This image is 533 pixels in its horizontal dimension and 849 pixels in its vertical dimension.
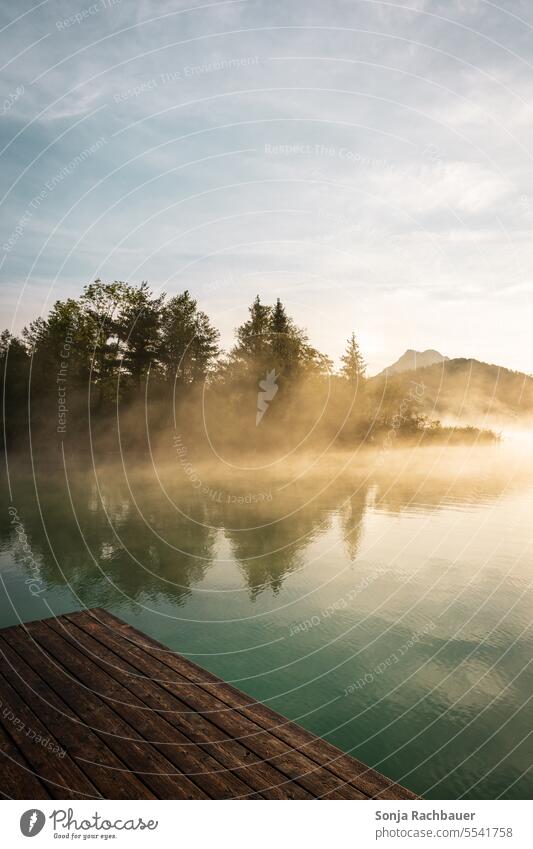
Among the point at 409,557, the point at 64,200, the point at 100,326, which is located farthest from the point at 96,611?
the point at 100,326

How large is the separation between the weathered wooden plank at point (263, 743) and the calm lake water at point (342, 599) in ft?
6.63

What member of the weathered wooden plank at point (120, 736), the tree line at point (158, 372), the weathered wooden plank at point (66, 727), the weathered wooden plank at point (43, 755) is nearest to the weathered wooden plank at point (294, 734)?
the weathered wooden plank at point (120, 736)

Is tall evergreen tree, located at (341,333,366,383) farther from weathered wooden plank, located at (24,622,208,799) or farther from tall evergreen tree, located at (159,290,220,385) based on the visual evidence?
weathered wooden plank, located at (24,622,208,799)

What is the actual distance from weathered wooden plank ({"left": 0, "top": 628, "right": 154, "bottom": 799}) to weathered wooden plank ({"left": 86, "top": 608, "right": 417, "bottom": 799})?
133 cm

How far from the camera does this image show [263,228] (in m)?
17.1

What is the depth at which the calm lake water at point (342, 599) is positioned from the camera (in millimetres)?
6883

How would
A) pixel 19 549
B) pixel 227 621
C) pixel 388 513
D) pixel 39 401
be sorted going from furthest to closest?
pixel 39 401 < pixel 388 513 < pixel 19 549 < pixel 227 621

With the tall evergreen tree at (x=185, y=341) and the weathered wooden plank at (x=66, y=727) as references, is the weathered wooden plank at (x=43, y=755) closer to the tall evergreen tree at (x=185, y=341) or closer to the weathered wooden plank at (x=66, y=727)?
the weathered wooden plank at (x=66, y=727)

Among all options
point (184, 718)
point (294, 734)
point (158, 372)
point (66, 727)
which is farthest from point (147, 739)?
point (158, 372)

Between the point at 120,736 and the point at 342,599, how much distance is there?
7.38 metres

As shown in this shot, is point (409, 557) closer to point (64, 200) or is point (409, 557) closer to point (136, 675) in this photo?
point (136, 675)

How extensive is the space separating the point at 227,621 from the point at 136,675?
441 cm

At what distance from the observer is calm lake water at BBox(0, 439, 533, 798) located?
6.88 meters

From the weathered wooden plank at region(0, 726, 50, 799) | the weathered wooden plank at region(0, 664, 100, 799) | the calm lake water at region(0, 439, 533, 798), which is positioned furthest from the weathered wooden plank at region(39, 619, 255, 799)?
the calm lake water at region(0, 439, 533, 798)
